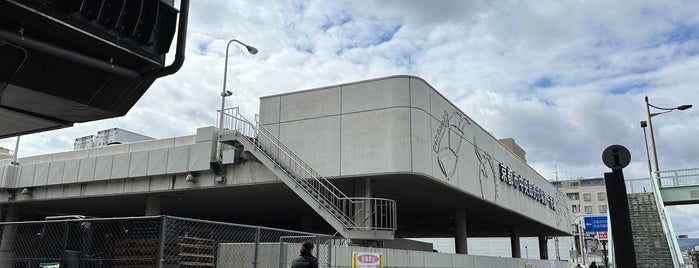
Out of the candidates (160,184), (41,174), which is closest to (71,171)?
(41,174)

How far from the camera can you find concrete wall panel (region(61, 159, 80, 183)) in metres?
27.6

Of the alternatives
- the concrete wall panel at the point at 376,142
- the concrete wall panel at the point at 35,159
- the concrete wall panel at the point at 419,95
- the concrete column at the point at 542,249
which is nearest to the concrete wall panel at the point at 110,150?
the concrete wall panel at the point at 35,159

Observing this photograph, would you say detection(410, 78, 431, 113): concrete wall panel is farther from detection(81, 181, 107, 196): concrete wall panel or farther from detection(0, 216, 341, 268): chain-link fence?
detection(81, 181, 107, 196): concrete wall panel

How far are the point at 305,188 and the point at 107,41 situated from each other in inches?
586

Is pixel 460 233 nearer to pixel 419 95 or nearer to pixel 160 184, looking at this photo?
pixel 419 95

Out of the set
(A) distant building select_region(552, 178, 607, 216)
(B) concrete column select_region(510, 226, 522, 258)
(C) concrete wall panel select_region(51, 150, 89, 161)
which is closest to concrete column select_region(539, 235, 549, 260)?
(B) concrete column select_region(510, 226, 522, 258)

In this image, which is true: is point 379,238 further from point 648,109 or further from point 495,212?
point 648,109

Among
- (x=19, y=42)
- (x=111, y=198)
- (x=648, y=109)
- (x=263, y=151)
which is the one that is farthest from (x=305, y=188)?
(x=648, y=109)

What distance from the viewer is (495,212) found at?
1275 inches

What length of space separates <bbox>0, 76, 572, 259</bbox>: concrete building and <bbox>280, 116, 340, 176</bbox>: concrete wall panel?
43mm

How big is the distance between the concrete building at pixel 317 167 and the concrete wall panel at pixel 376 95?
0.13 ft

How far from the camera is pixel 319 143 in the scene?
71.6 feet

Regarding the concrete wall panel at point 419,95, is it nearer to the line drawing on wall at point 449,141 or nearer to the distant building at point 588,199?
the line drawing on wall at point 449,141

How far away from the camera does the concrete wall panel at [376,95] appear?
20.7 meters
